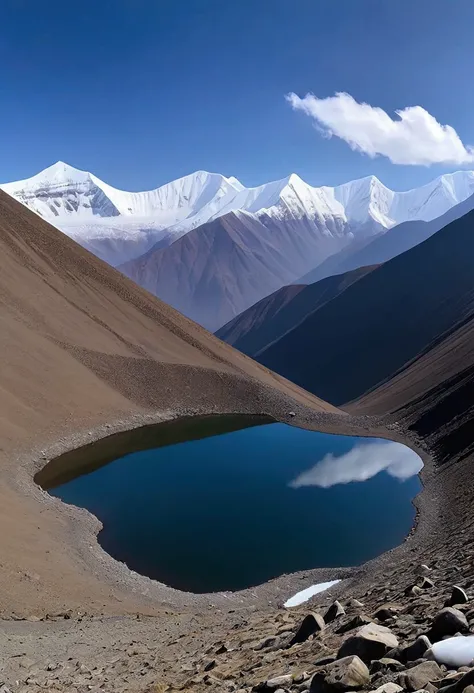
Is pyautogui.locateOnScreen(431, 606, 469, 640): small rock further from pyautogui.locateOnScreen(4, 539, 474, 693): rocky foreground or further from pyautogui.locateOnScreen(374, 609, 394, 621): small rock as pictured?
pyautogui.locateOnScreen(374, 609, 394, 621): small rock

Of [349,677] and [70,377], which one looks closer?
[349,677]

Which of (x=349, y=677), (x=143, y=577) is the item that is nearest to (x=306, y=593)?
(x=143, y=577)

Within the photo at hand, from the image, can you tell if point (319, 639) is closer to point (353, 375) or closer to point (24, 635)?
point (24, 635)

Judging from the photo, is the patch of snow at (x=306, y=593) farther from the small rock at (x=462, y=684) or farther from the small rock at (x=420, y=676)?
the small rock at (x=462, y=684)

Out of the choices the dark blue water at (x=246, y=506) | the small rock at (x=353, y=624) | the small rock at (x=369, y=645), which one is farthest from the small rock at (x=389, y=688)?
the dark blue water at (x=246, y=506)

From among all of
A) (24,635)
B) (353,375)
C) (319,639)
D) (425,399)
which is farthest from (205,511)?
(353,375)

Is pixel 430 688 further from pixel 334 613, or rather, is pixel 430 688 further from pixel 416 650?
pixel 334 613
